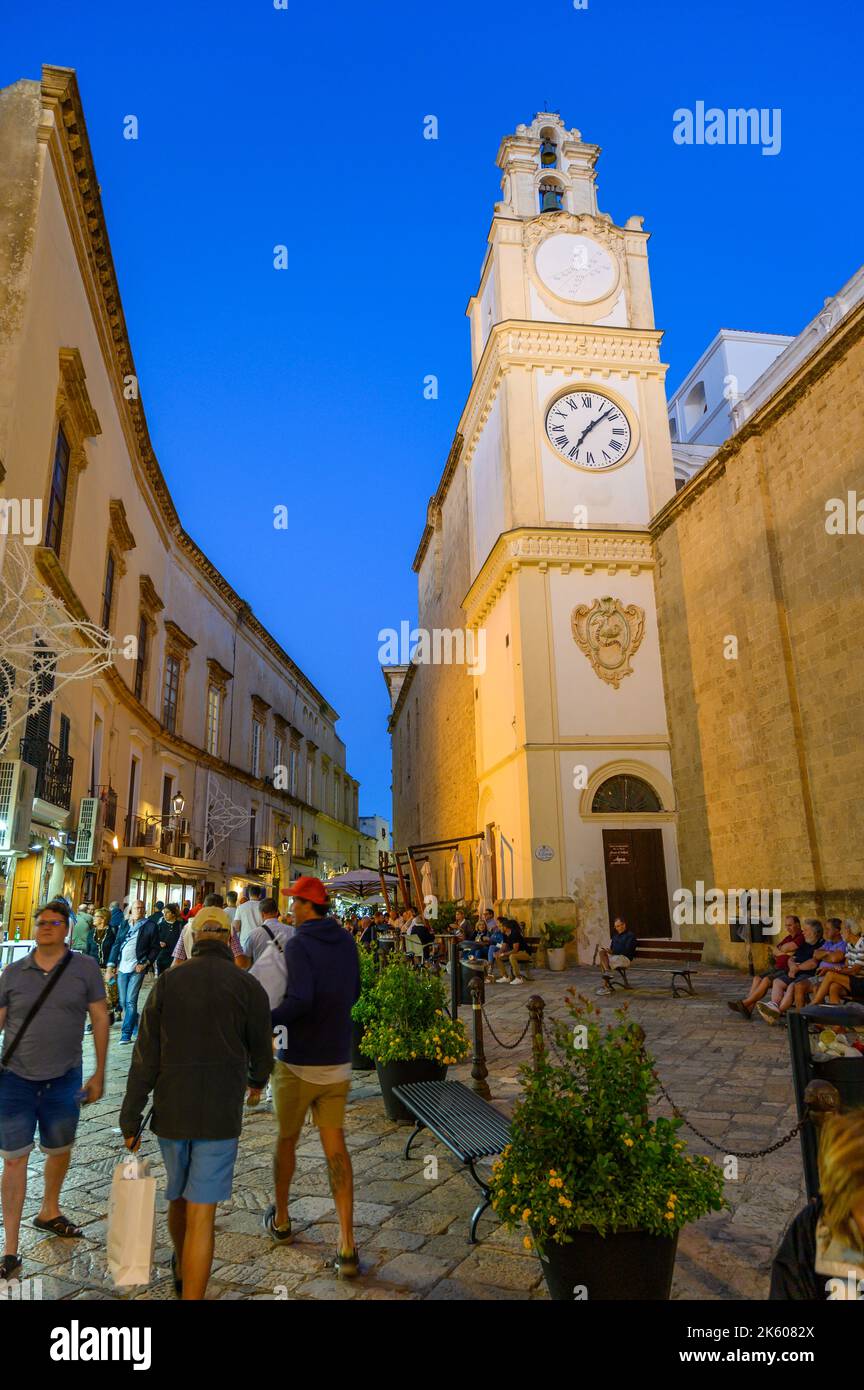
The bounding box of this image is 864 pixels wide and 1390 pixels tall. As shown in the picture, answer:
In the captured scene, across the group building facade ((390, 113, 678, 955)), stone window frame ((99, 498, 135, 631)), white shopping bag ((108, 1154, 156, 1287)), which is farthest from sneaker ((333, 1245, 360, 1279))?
stone window frame ((99, 498, 135, 631))

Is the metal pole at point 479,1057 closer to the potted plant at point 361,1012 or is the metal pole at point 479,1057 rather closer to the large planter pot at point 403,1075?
the large planter pot at point 403,1075

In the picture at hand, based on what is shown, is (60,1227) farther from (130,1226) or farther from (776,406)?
(776,406)

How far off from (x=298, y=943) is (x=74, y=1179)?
254 cm

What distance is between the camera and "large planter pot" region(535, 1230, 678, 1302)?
2982 millimetres

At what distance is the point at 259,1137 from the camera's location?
593cm

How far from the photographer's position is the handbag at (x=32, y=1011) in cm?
408

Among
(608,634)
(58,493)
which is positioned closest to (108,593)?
(58,493)

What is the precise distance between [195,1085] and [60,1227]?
169 centimetres

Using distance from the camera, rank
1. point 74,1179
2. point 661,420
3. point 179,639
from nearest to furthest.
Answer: point 74,1179 → point 661,420 → point 179,639

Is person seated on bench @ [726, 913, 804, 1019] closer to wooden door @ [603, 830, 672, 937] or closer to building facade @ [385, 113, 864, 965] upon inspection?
building facade @ [385, 113, 864, 965]

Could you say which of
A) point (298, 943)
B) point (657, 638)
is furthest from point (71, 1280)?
point (657, 638)

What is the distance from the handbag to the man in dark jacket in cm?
112

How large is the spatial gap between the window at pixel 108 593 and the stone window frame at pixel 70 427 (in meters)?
3.86
